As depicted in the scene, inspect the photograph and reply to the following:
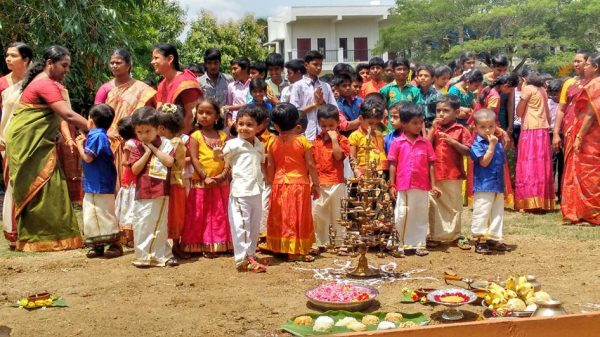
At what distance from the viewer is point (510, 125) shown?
939cm

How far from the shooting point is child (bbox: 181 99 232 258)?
21.4 ft

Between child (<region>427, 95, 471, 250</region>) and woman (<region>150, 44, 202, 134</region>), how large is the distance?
242 centimetres

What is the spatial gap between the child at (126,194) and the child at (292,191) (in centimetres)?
133

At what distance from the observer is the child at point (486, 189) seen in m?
6.77

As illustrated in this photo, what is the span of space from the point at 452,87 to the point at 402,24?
2988 cm

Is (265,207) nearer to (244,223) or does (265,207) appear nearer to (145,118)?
(244,223)

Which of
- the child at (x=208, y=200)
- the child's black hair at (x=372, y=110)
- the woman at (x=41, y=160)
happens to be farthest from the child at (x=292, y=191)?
the woman at (x=41, y=160)

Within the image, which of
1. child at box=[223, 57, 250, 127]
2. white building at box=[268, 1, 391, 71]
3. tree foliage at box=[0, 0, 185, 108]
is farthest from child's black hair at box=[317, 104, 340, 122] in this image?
white building at box=[268, 1, 391, 71]

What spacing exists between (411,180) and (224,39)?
2265cm

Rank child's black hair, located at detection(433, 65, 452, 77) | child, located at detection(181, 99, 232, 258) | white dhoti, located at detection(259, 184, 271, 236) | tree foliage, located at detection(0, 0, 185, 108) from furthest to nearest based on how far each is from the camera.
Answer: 1. tree foliage, located at detection(0, 0, 185, 108)
2. child's black hair, located at detection(433, 65, 452, 77)
3. white dhoti, located at detection(259, 184, 271, 236)
4. child, located at detection(181, 99, 232, 258)

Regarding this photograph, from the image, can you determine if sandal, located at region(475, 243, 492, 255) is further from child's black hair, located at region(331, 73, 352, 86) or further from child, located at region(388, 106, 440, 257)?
child's black hair, located at region(331, 73, 352, 86)

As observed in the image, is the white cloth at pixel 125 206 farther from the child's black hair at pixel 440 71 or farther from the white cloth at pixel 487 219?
the child's black hair at pixel 440 71

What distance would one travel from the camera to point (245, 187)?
20.2ft

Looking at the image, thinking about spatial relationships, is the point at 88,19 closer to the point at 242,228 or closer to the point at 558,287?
the point at 242,228
